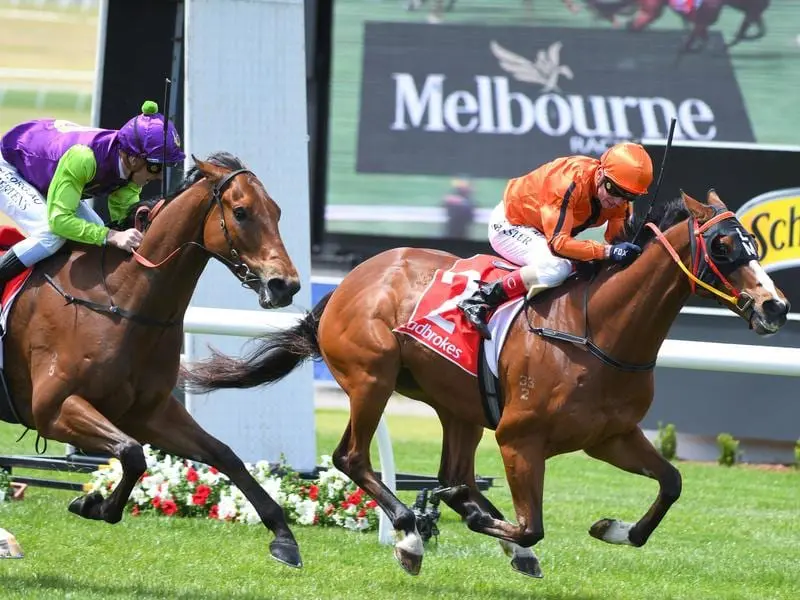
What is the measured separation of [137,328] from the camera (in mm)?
5184

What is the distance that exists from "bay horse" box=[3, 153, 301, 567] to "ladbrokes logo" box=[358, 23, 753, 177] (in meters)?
7.88

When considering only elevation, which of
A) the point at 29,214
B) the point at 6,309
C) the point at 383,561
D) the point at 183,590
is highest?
the point at 29,214

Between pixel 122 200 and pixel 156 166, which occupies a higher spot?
pixel 156 166

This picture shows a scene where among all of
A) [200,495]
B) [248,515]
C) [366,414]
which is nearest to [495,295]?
[366,414]

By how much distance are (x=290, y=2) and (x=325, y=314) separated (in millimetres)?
2104

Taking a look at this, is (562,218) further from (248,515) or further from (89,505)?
(248,515)

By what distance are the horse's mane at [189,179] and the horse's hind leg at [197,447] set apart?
719 mm

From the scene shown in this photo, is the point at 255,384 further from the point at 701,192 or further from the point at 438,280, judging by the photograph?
the point at 701,192

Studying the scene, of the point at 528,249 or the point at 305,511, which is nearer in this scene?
the point at 528,249

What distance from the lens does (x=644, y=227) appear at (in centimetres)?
555

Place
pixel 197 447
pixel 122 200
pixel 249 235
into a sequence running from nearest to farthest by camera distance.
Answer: pixel 249 235 < pixel 197 447 < pixel 122 200

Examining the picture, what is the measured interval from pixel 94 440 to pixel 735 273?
242 centimetres

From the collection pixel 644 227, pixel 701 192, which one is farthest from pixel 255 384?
pixel 701 192

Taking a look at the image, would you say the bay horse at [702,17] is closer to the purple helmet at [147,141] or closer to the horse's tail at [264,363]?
the horse's tail at [264,363]
